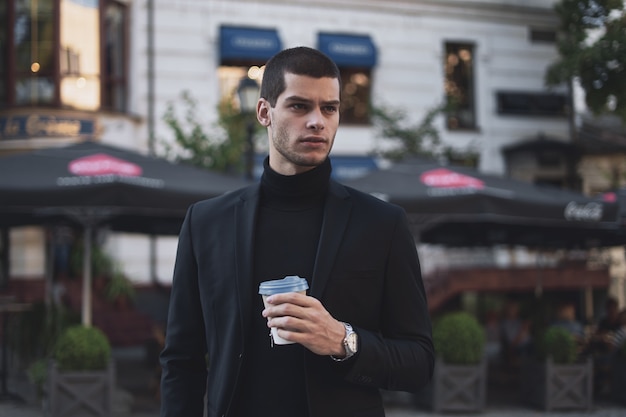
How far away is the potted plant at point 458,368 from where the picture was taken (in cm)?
1038

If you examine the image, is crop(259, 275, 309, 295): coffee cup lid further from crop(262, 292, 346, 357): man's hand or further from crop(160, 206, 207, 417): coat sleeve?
crop(160, 206, 207, 417): coat sleeve

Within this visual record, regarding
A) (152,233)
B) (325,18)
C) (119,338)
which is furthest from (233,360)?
(325,18)

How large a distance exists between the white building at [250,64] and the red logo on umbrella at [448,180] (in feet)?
28.4

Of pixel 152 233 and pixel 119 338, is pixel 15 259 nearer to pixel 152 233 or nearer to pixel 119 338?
pixel 119 338

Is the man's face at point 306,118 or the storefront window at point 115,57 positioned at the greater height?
the storefront window at point 115,57

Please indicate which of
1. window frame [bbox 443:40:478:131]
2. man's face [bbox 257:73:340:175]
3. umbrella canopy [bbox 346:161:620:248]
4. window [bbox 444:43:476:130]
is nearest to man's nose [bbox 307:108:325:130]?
man's face [bbox 257:73:340:175]

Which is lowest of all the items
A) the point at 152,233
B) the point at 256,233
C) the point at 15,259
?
the point at 15,259

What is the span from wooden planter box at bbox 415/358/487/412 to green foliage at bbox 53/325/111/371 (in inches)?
161

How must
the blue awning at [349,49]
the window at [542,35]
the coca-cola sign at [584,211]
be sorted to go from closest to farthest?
the coca-cola sign at [584,211]
the blue awning at [349,49]
the window at [542,35]

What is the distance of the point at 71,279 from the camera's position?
19.2 m

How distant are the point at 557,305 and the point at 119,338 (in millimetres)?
9523

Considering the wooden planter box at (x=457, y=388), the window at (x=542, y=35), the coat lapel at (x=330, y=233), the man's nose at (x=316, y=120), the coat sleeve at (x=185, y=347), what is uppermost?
the window at (x=542, y=35)

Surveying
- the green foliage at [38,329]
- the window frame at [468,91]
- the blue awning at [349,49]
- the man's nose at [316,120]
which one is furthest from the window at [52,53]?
the man's nose at [316,120]

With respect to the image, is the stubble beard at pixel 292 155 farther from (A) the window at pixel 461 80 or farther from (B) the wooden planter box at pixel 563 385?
(A) the window at pixel 461 80
